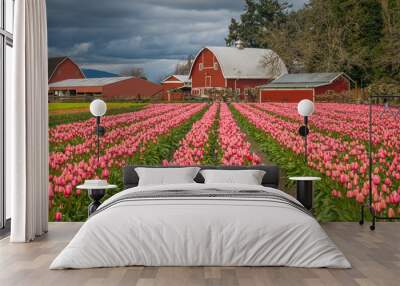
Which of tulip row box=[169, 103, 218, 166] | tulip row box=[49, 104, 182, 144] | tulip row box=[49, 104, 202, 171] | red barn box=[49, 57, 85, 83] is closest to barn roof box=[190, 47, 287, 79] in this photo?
tulip row box=[169, 103, 218, 166]

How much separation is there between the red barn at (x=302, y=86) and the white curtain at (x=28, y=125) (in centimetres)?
234

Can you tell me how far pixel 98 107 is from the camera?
6.58m

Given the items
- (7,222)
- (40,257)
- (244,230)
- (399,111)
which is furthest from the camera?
(399,111)

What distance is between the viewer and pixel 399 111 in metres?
6.44

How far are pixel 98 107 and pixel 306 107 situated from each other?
2.14 metres

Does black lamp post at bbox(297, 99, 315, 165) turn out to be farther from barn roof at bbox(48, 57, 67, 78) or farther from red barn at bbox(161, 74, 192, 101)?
barn roof at bbox(48, 57, 67, 78)

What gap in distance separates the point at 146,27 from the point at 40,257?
3191 mm

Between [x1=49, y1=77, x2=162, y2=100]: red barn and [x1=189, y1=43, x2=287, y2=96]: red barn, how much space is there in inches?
18.8

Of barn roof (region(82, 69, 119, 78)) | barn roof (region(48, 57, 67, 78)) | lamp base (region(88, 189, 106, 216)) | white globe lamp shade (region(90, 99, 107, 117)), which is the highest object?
barn roof (region(48, 57, 67, 78))

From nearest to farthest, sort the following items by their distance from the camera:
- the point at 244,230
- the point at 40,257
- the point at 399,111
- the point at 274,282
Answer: the point at 274,282 < the point at 244,230 < the point at 40,257 < the point at 399,111

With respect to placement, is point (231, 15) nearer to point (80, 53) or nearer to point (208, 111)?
point (208, 111)

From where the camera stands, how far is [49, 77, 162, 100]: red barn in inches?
268

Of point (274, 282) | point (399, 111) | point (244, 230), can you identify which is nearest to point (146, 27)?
point (399, 111)

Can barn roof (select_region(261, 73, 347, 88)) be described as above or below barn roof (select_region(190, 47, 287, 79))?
below
